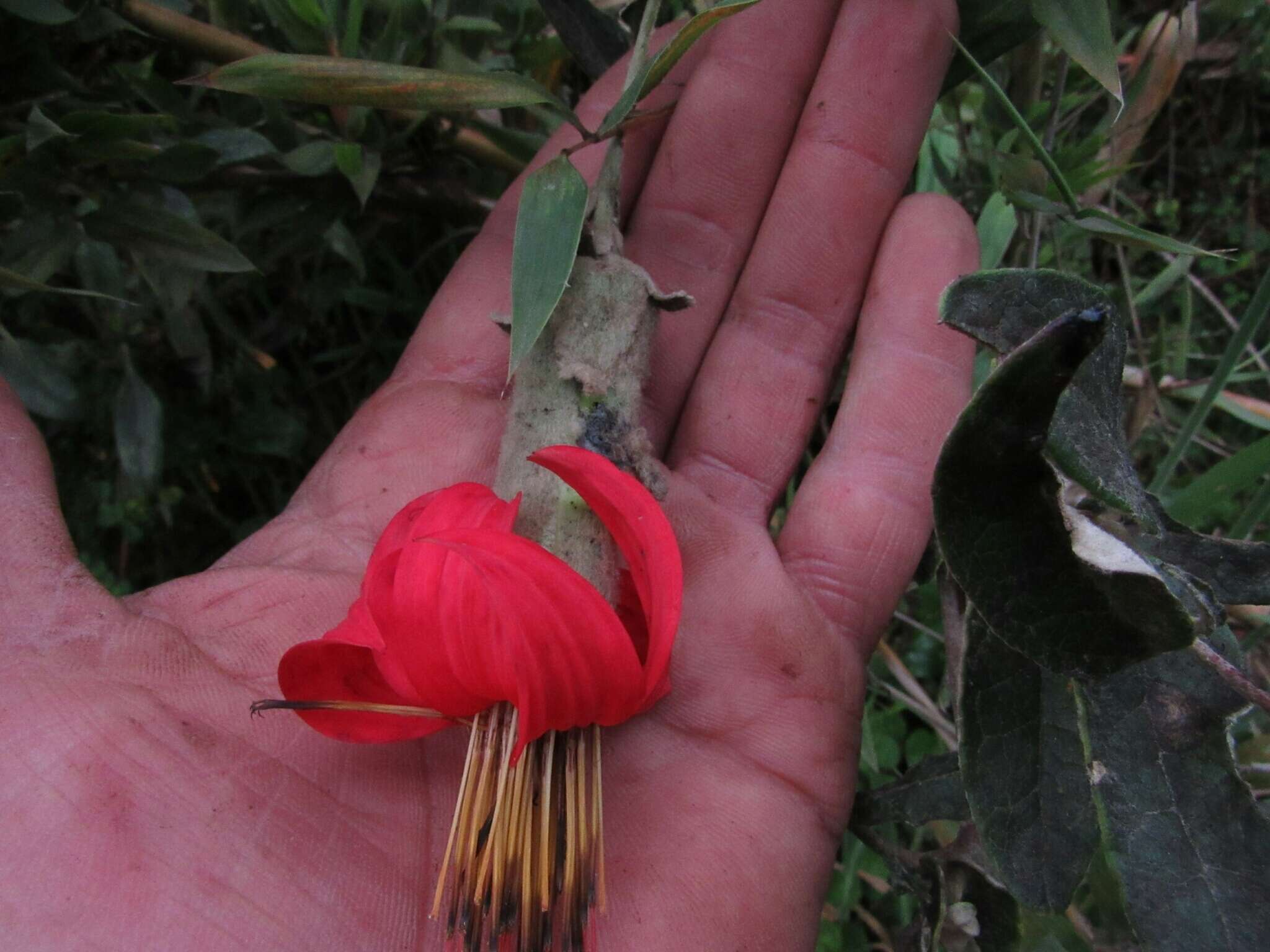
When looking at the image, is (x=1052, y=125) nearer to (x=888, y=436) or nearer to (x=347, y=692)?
(x=888, y=436)

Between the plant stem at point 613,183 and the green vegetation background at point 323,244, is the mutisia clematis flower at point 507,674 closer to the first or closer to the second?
the plant stem at point 613,183

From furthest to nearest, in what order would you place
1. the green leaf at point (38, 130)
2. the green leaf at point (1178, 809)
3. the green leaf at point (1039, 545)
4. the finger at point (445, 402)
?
1. the finger at point (445, 402)
2. the green leaf at point (38, 130)
3. the green leaf at point (1178, 809)
4. the green leaf at point (1039, 545)

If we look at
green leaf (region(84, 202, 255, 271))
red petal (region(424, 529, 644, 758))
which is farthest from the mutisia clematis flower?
green leaf (region(84, 202, 255, 271))

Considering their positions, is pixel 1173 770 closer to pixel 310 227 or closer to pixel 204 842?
pixel 204 842

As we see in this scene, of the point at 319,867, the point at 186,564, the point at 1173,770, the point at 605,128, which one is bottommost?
the point at 186,564

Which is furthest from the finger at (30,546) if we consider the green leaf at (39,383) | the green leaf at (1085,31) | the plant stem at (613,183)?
the green leaf at (1085,31)

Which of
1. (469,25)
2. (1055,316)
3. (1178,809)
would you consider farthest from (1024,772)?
(469,25)

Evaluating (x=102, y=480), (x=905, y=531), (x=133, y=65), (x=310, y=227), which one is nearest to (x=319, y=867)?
(x=905, y=531)
